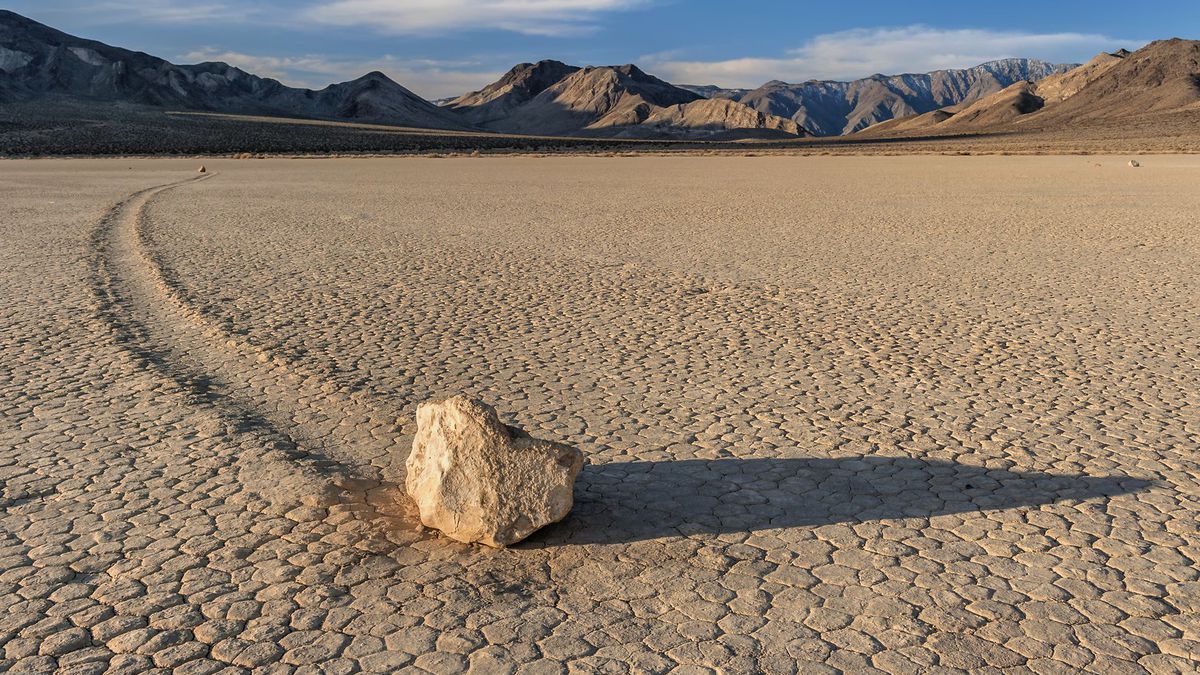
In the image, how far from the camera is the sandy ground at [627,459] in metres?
3.22

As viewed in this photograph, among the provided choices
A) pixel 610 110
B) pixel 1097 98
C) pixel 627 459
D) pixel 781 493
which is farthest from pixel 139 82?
pixel 781 493

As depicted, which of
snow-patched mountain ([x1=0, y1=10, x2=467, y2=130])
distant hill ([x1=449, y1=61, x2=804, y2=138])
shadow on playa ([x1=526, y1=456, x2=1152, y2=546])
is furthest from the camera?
distant hill ([x1=449, y1=61, x2=804, y2=138])

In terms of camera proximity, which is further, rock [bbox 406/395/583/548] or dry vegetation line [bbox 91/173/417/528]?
dry vegetation line [bbox 91/173/417/528]

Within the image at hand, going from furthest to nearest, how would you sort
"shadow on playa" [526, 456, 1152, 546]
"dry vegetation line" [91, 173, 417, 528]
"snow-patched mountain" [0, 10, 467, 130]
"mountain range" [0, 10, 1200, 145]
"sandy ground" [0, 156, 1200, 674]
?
"mountain range" [0, 10, 1200, 145], "snow-patched mountain" [0, 10, 467, 130], "dry vegetation line" [91, 173, 417, 528], "shadow on playa" [526, 456, 1152, 546], "sandy ground" [0, 156, 1200, 674]

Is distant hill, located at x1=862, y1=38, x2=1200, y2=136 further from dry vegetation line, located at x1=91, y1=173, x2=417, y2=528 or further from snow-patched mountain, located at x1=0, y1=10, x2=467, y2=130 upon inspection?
dry vegetation line, located at x1=91, y1=173, x2=417, y2=528

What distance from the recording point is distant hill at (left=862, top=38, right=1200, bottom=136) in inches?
4424

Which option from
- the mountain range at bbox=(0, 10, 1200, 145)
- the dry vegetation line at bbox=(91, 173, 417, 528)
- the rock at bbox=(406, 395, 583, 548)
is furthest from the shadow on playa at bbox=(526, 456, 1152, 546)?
the mountain range at bbox=(0, 10, 1200, 145)

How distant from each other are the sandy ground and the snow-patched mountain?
105 metres

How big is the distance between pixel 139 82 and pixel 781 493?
427 ft

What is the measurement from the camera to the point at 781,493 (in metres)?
4.33

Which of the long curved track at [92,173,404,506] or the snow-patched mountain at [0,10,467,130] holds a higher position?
the snow-patched mountain at [0,10,467,130]

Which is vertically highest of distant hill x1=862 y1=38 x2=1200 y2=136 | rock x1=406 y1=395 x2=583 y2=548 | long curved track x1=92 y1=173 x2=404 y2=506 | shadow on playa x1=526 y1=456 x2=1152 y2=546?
distant hill x1=862 y1=38 x2=1200 y2=136

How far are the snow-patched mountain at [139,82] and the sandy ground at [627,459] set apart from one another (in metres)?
105

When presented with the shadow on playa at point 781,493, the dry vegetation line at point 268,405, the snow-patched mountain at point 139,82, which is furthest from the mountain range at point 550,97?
the shadow on playa at point 781,493
